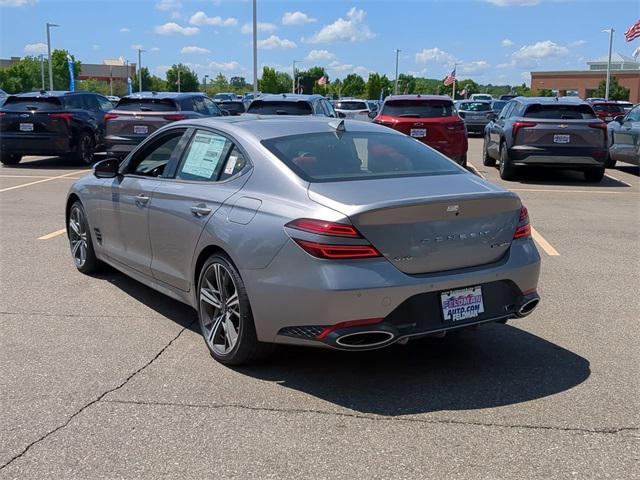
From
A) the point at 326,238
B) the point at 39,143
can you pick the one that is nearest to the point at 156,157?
the point at 326,238

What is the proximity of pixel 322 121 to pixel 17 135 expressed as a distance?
12922mm

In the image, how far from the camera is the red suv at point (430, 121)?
46.8 feet

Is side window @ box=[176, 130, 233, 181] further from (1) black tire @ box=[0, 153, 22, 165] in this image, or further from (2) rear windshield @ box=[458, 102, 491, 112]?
(2) rear windshield @ box=[458, 102, 491, 112]

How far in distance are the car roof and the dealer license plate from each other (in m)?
1.57

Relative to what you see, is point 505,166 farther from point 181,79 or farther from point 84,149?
point 181,79

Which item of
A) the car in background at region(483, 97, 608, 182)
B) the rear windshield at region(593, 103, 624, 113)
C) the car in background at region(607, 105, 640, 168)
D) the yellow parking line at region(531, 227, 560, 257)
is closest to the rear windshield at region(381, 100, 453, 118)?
the car in background at region(483, 97, 608, 182)

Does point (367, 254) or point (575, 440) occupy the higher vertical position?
point (367, 254)

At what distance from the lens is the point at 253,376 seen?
4402mm

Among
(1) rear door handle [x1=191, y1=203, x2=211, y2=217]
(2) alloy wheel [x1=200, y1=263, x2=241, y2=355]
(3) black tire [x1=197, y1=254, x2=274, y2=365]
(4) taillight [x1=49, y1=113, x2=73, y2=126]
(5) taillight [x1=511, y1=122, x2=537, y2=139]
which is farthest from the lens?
(4) taillight [x1=49, y1=113, x2=73, y2=126]

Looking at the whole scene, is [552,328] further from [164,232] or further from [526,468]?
[164,232]

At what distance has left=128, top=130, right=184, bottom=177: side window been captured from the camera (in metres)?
5.63

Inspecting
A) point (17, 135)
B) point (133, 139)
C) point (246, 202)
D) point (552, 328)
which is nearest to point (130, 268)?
point (246, 202)

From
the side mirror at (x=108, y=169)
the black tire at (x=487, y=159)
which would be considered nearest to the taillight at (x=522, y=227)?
the side mirror at (x=108, y=169)

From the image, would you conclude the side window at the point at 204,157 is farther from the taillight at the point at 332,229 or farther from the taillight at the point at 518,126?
the taillight at the point at 518,126
